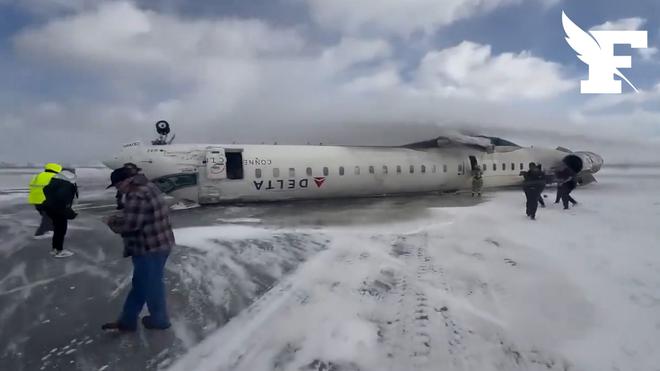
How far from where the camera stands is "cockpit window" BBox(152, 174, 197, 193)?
13.5 m

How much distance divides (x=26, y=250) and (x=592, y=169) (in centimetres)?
2549

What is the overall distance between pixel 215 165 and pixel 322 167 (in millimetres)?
4312

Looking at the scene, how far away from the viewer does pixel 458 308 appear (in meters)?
4.84

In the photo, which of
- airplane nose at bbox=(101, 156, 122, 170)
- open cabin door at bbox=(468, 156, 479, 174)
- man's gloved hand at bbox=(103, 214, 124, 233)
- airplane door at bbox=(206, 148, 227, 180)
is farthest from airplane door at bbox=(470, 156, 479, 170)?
man's gloved hand at bbox=(103, 214, 124, 233)

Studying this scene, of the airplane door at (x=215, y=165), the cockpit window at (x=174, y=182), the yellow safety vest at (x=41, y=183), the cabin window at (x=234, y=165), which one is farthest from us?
the cabin window at (x=234, y=165)

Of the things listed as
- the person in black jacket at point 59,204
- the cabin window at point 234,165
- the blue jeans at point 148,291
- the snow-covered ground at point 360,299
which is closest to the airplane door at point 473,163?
the snow-covered ground at point 360,299

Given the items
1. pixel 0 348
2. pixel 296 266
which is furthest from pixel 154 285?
pixel 296 266

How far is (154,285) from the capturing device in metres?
4.18

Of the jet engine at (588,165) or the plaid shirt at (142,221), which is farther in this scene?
the jet engine at (588,165)

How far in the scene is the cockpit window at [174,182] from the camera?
44.2ft

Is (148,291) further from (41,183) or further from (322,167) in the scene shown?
(322,167)

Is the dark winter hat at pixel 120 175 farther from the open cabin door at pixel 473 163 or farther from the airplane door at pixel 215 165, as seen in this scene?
the open cabin door at pixel 473 163

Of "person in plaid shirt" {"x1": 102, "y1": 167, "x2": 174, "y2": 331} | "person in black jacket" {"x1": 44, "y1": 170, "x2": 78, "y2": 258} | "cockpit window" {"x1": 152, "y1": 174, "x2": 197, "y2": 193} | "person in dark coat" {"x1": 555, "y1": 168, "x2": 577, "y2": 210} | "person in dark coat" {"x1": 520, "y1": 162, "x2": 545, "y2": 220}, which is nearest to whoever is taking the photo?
"person in plaid shirt" {"x1": 102, "y1": 167, "x2": 174, "y2": 331}

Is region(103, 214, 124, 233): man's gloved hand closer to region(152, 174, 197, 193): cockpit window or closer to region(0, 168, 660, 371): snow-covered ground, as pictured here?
region(0, 168, 660, 371): snow-covered ground
